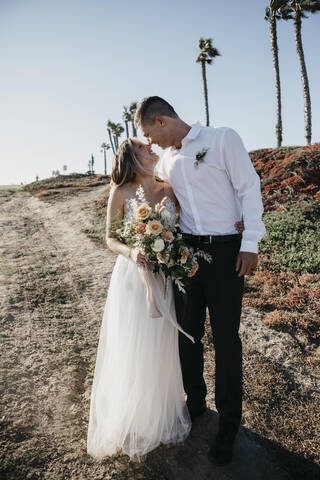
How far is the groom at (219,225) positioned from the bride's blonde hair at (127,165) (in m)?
0.30

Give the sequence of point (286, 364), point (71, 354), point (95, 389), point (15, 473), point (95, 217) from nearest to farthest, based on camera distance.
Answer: point (15, 473)
point (95, 389)
point (286, 364)
point (71, 354)
point (95, 217)

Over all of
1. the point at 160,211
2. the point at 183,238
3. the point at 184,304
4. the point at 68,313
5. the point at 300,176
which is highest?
the point at 300,176

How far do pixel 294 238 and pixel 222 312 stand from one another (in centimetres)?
662

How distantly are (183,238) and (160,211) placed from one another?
13.8 inches

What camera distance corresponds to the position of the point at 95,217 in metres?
16.2

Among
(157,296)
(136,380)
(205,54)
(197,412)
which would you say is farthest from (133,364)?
(205,54)

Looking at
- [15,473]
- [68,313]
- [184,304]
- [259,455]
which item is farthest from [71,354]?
[259,455]

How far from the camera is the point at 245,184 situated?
289 cm

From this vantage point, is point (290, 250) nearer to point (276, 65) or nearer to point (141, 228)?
A: point (141, 228)

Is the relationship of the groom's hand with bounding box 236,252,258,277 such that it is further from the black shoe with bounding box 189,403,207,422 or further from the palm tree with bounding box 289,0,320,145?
the palm tree with bounding box 289,0,320,145

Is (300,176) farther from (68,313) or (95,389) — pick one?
(95,389)

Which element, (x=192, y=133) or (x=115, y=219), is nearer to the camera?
(x=192, y=133)

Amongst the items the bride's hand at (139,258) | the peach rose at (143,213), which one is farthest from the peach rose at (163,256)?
the peach rose at (143,213)

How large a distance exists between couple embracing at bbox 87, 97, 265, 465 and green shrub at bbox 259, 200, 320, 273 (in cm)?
503
